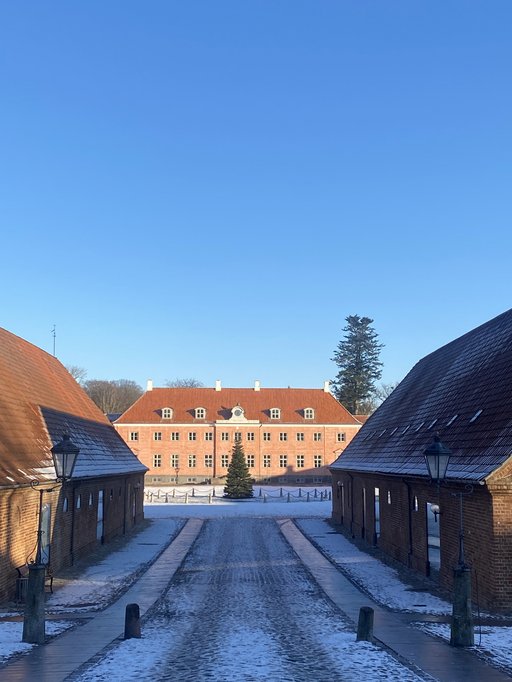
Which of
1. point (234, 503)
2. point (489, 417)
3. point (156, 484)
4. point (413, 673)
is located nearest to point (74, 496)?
point (489, 417)

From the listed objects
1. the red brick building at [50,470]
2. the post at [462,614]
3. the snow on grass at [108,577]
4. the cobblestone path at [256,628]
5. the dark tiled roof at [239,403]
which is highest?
the dark tiled roof at [239,403]

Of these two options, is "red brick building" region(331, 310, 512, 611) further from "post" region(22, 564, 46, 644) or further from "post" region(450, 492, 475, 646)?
"post" region(22, 564, 46, 644)

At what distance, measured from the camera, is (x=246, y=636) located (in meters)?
11.1

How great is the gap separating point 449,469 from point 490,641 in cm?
521

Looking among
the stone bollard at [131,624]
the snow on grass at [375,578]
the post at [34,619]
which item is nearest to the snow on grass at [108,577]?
the post at [34,619]

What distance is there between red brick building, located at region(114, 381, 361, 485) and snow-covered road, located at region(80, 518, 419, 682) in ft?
159

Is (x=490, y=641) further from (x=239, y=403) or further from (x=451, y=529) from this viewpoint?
(x=239, y=403)

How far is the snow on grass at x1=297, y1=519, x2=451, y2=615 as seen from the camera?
46.8 ft

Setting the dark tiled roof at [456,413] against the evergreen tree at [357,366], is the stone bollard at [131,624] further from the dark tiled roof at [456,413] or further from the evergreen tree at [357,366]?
the evergreen tree at [357,366]

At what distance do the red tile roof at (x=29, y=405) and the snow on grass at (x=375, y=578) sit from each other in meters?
Answer: 8.68

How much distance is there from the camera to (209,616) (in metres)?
13.2

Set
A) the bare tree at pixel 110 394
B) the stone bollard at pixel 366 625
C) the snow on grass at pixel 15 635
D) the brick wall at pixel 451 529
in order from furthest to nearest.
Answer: the bare tree at pixel 110 394
the brick wall at pixel 451 529
the stone bollard at pixel 366 625
the snow on grass at pixel 15 635

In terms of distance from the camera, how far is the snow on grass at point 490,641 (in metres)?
9.49

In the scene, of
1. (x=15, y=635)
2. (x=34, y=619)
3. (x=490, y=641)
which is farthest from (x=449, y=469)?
(x=15, y=635)
